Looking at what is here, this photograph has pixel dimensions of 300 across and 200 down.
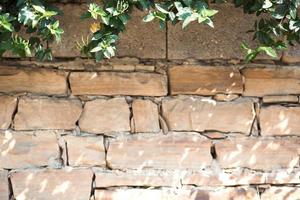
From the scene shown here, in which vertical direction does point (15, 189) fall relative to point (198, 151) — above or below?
below

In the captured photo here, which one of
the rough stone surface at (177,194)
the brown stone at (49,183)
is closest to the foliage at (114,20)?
the brown stone at (49,183)

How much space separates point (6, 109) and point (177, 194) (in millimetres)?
866

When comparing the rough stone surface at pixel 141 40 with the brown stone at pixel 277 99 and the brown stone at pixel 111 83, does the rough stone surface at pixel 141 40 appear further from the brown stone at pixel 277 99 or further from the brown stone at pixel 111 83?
the brown stone at pixel 277 99

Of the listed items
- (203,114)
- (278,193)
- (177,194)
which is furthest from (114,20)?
(278,193)

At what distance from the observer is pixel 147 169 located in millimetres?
2309

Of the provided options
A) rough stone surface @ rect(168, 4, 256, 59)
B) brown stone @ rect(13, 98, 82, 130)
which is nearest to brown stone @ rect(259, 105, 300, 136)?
rough stone surface @ rect(168, 4, 256, 59)

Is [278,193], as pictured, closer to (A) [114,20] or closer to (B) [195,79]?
(B) [195,79]

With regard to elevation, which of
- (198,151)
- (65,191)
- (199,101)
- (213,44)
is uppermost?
(213,44)

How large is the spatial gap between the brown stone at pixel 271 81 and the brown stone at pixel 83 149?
723 mm

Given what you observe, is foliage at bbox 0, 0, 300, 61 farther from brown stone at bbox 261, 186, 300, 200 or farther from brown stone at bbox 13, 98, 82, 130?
brown stone at bbox 261, 186, 300, 200

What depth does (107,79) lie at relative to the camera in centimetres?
226

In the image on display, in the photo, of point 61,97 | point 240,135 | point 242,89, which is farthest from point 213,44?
point 61,97

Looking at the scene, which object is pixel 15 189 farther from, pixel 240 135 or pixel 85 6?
pixel 240 135

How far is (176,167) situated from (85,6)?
84cm
